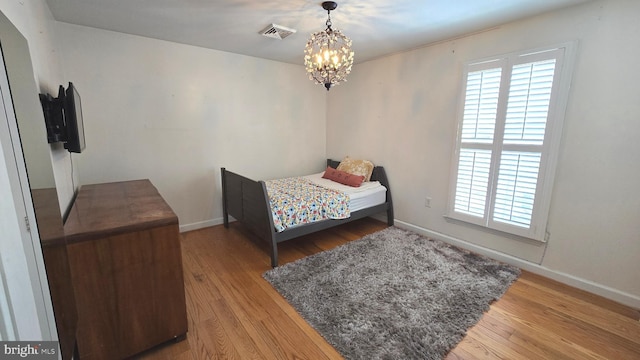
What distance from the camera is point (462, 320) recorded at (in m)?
1.89

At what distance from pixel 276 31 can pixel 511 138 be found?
2.53m

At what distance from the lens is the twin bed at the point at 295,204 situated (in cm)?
267

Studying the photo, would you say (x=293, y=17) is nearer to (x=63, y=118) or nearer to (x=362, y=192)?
(x=63, y=118)

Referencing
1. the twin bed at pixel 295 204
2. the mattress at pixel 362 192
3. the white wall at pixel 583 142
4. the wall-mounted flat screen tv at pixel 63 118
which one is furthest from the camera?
the mattress at pixel 362 192

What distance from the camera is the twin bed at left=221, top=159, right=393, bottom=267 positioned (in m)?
2.67

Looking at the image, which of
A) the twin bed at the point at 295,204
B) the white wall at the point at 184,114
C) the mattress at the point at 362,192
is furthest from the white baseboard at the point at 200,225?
the mattress at the point at 362,192

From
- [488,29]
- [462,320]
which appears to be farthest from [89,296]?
[488,29]

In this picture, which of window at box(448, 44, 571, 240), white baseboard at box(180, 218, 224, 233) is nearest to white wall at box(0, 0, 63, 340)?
white baseboard at box(180, 218, 224, 233)

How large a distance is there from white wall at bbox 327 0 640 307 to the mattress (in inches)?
27.2

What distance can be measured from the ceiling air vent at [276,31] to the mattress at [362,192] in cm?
186

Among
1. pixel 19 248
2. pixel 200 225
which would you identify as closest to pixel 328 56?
pixel 19 248

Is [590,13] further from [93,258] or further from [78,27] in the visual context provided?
[78,27]

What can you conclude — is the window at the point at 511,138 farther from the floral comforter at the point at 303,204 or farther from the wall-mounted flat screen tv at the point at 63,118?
the wall-mounted flat screen tv at the point at 63,118

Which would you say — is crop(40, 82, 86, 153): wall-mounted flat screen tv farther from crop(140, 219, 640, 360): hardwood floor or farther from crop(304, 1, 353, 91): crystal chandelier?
crop(304, 1, 353, 91): crystal chandelier
